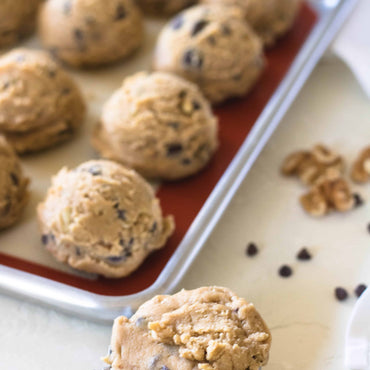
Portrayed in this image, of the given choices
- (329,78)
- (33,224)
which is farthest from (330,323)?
(329,78)

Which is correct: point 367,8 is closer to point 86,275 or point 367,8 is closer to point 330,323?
point 330,323

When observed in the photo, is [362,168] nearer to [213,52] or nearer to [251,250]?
[251,250]

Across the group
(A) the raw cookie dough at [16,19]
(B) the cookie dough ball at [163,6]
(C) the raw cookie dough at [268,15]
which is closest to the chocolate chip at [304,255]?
(C) the raw cookie dough at [268,15]

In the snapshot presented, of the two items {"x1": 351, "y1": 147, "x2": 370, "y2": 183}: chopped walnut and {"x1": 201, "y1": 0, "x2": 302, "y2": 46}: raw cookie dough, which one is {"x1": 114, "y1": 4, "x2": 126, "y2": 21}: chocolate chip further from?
{"x1": 351, "y1": 147, "x2": 370, "y2": 183}: chopped walnut

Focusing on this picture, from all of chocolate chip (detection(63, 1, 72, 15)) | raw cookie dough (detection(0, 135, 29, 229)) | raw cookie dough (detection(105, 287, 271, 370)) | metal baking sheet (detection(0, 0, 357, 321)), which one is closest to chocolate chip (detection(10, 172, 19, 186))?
raw cookie dough (detection(0, 135, 29, 229))

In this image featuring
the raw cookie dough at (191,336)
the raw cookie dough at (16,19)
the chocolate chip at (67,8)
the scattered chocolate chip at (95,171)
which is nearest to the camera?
the raw cookie dough at (191,336)

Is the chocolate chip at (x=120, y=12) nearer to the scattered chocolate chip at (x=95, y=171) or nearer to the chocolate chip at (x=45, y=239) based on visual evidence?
the scattered chocolate chip at (x=95, y=171)

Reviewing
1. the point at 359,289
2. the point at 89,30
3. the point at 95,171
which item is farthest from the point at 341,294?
the point at 89,30
